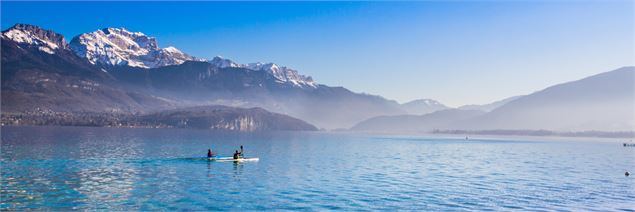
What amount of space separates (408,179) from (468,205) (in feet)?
73.9

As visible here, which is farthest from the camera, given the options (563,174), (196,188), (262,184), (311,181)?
(563,174)

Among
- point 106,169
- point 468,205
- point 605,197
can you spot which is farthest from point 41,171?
point 605,197

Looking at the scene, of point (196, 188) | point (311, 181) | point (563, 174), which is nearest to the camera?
point (196, 188)

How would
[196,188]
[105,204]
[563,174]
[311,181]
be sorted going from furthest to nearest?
[563,174]
[311,181]
[196,188]
[105,204]

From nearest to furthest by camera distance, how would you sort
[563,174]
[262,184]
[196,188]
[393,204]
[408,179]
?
Result: [393,204] → [196,188] → [262,184] → [408,179] → [563,174]

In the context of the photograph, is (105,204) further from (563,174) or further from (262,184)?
(563,174)

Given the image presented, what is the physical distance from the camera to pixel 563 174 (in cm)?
8981

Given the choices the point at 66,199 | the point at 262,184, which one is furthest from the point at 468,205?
the point at 66,199

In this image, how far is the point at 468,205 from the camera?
52.7 metres

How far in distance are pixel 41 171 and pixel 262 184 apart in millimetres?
33280

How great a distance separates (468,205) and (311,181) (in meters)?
24.4

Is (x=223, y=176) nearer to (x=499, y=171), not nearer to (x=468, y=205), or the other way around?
(x=468, y=205)

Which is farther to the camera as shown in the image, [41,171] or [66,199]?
[41,171]

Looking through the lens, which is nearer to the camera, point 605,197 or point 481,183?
point 605,197
